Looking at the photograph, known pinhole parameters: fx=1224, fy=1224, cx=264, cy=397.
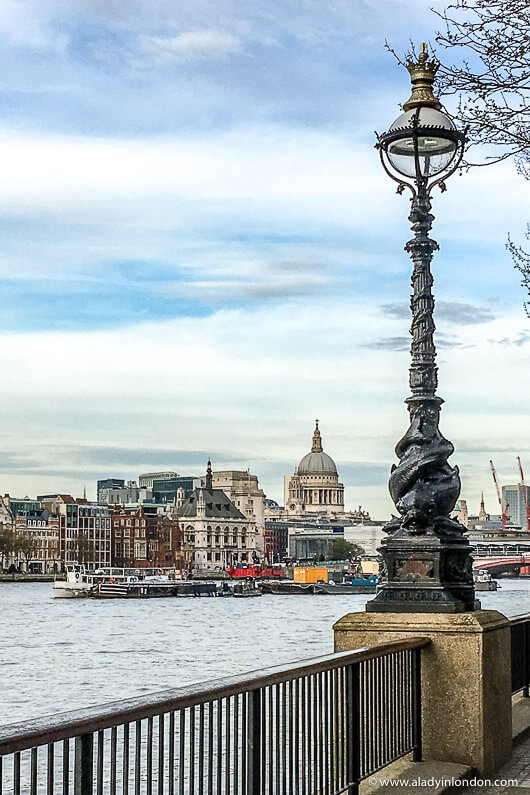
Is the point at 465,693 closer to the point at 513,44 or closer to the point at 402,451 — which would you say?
the point at 402,451

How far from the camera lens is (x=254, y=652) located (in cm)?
5734

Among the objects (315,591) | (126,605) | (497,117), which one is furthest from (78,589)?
(497,117)

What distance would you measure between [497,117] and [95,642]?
190 ft

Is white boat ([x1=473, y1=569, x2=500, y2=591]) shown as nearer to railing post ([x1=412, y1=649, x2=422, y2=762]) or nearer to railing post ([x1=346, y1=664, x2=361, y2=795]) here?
railing post ([x1=412, y1=649, x2=422, y2=762])

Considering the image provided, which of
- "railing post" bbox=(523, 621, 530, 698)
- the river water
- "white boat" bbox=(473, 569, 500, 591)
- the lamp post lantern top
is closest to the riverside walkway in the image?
"railing post" bbox=(523, 621, 530, 698)

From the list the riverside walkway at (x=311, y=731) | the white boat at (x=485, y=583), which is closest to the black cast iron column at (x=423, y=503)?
the riverside walkway at (x=311, y=731)

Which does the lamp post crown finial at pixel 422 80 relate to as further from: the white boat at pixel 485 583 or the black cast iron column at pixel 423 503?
the white boat at pixel 485 583

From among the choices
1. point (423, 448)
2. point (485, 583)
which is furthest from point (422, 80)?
point (485, 583)

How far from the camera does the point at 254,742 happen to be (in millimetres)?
6316

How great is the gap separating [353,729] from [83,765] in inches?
138

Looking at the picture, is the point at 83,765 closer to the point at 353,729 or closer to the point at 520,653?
the point at 353,729

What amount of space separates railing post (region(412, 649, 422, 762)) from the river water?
69.0ft

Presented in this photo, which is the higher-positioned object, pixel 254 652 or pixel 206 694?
pixel 206 694

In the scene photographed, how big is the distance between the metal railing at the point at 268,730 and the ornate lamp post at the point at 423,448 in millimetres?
672
